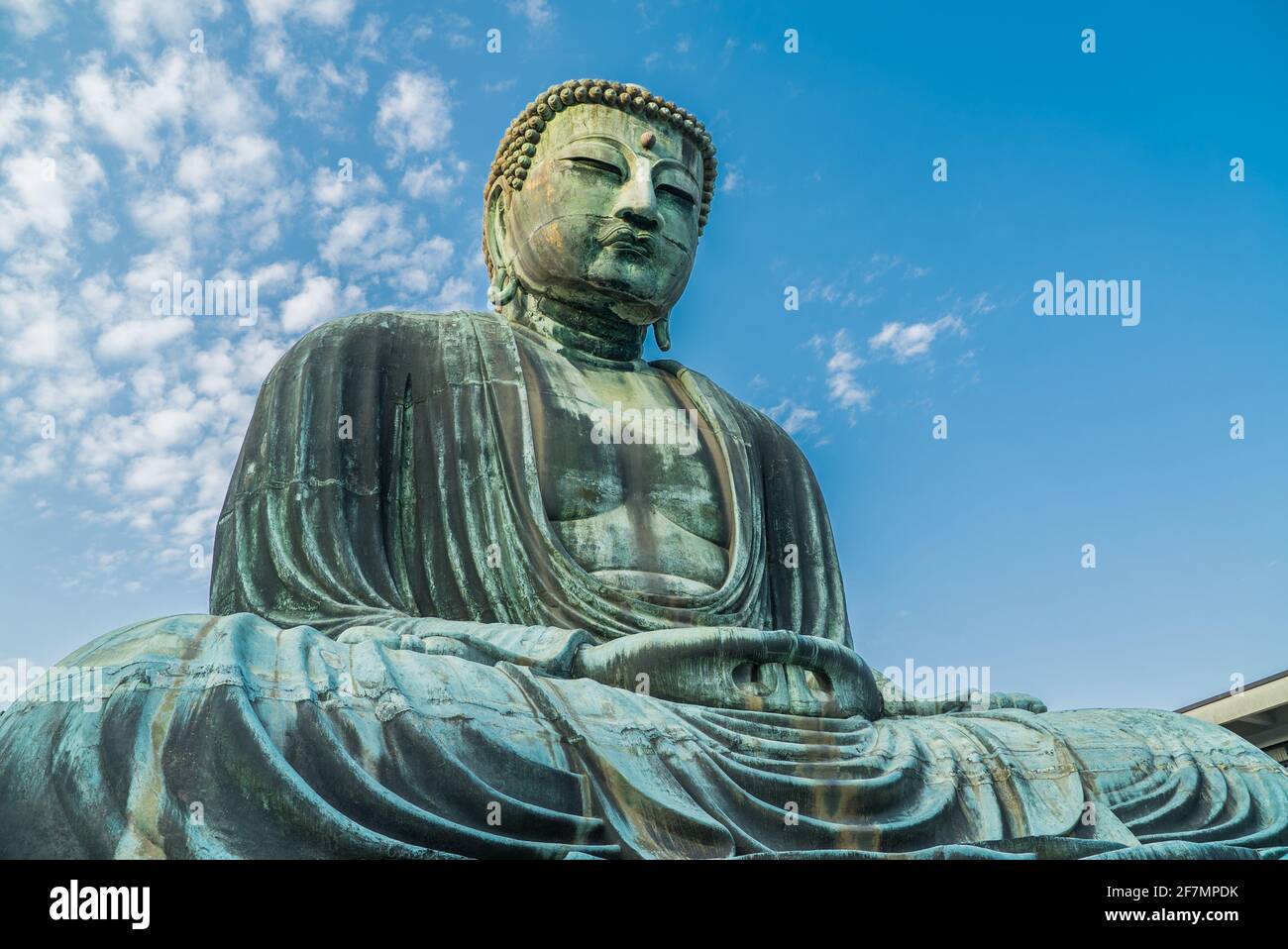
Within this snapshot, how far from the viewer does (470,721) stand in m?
4.89

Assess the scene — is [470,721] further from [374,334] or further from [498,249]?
[498,249]

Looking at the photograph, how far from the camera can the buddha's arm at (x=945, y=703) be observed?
641cm

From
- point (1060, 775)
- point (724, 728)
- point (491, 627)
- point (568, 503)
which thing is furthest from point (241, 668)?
point (1060, 775)

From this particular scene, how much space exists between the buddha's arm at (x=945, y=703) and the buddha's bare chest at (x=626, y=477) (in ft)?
3.14

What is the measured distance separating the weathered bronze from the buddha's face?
0.06ft

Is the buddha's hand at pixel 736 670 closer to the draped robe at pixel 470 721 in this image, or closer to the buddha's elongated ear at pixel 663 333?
the draped robe at pixel 470 721

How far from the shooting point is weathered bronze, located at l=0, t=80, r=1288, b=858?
Answer: 444 cm

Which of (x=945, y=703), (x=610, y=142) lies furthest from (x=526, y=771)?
(x=610, y=142)

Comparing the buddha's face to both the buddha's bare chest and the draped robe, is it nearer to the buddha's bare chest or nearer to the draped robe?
the buddha's bare chest

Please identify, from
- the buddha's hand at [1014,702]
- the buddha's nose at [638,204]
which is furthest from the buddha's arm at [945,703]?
the buddha's nose at [638,204]

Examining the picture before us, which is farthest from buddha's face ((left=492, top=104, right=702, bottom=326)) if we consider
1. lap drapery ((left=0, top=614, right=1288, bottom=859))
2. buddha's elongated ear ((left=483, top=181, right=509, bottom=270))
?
lap drapery ((left=0, top=614, right=1288, bottom=859))

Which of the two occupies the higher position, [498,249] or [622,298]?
[498,249]

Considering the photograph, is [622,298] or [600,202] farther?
[622,298]

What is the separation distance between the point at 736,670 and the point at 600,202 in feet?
9.22
